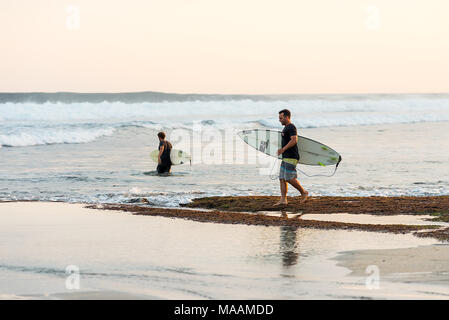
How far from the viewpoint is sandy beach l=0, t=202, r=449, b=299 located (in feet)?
18.7

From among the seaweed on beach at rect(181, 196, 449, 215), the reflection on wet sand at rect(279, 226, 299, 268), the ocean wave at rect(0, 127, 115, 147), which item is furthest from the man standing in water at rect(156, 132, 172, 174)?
the ocean wave at rect(0, 127, 115, 147)

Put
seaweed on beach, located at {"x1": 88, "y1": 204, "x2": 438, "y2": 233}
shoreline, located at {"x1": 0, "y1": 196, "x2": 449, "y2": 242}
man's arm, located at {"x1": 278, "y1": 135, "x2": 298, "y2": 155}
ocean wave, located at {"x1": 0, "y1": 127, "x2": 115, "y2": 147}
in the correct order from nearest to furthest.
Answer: seaweed on beach, located at {"x1": 88, "y1": 204, "x2": 438, "y2": 233} → shoreline, located at {"x1": 0, "y1": 196, "x2": 449, "y2": 242} → man's arm, located at {"x1": 278, "y1": 135, "x2": 298, "y2": 155} → ocean wave, located at {"x1": 0, "y1": 127, "x2": 115, "y2": 147}

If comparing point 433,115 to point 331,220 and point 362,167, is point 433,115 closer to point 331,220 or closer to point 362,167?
point 362,167

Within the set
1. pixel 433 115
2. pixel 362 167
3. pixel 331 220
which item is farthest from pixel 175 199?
pixel 433 115

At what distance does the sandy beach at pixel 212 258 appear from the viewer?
5.70 meters

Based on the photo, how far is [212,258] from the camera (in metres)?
7.08

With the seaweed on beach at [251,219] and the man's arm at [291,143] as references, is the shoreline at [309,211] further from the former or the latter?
the man's arm at [291,143]

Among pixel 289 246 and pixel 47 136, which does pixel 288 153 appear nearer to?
pixel 289 246

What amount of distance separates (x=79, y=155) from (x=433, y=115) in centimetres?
3470

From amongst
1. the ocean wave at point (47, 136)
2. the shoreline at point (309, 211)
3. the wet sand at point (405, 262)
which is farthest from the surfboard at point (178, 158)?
the wet sand at point (405, 262)

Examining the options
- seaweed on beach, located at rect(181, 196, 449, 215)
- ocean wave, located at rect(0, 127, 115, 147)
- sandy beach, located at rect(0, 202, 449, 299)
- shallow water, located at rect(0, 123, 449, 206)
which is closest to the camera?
sandy beach, located at rect(0, 202, 449, 299)

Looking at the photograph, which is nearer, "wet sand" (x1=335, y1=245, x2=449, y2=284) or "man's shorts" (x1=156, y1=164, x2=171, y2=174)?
"wet sand" (x1=335, y1=245, x2=449, y2=284)

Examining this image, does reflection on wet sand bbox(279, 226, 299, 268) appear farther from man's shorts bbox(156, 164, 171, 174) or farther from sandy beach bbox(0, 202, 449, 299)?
man's shorts bbox(156, 164, 171, 174)

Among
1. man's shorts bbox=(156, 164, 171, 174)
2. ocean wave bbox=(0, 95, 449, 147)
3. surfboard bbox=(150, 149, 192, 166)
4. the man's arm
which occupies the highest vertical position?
ocean wave bbox=(0, 95, 449, 147)
